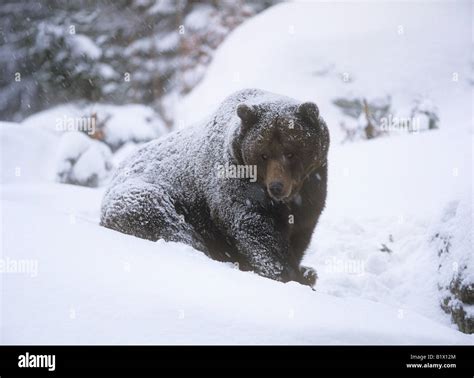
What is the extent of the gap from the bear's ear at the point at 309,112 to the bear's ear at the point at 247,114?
12.3 inches

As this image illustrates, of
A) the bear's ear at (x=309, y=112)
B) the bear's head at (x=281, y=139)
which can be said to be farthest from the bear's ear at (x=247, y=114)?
the bear's ear at (x=309, y=112)

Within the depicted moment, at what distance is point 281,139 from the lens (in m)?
3.88

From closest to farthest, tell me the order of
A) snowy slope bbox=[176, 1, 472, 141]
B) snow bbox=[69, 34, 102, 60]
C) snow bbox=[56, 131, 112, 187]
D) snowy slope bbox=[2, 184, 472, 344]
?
snowy slope bbox=[2, 184, 472, 344] → snow bbox=[56, 131, 112, 187] → snowy slope bbox=[176, 1, 472, 141] → snow bbox=[69, 34, 102, 60]

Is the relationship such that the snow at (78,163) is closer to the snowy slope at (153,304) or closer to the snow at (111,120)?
the snow at (111,120)

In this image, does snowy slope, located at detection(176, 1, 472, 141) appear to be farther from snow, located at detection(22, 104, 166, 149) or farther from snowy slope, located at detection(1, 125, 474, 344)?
snowy slope, located at detection(1, 125, 474, 344)

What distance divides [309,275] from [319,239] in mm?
1128

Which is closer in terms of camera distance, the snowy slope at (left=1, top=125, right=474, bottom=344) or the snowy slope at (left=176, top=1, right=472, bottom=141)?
the snowy slope at (left=1, top=125, right=474, bottom=344)

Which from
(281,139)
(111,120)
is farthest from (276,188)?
(111,120)

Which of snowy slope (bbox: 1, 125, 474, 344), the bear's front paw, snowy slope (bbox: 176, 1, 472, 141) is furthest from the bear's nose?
snowy slope (bbox: 176, 1, 472, 141)

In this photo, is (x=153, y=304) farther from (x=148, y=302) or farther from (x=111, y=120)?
(x=111, y=120)

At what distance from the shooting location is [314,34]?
493 inches

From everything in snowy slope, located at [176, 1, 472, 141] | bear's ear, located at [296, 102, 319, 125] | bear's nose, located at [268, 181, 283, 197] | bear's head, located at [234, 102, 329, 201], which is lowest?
bear's nose, located at [268, 181, 283, 197]

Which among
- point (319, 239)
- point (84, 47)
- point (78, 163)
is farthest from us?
point (84, 47)

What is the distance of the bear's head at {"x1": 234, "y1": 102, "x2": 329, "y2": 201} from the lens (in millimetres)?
3846
